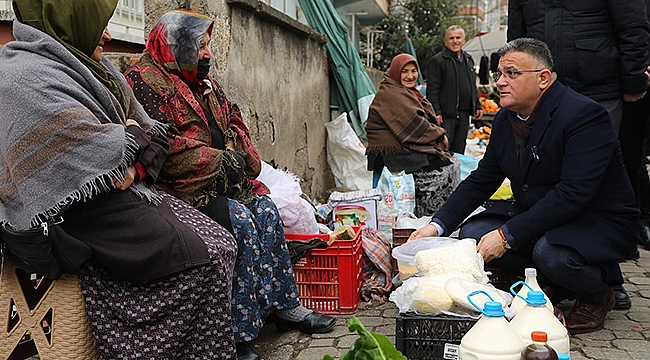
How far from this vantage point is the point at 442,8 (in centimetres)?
1706

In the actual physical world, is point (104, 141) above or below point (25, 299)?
above

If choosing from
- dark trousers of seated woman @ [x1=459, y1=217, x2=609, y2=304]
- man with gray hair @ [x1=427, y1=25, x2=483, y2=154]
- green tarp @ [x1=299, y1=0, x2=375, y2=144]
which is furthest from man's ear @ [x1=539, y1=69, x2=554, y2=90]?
green tarp @ [x1=299, y1=0, x2=375, y2=144]

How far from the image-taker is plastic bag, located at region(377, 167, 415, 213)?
18.3ft

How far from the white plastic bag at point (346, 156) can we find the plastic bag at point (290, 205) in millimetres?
3496

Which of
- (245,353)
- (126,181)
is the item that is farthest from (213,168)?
(245,353)

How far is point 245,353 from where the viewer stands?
3340mm

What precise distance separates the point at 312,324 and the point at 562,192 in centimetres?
147

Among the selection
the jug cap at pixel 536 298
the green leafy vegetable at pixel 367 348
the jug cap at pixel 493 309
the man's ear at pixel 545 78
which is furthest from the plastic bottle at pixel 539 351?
the man's ear at pixel 545 78

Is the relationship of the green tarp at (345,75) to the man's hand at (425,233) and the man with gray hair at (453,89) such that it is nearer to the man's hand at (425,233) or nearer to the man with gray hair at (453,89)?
the man with gray hair at (453,89)

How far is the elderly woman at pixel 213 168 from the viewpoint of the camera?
334 cm

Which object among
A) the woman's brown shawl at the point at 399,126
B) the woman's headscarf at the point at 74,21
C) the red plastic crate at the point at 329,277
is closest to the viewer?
the woman's headscarf at the point at 74,21

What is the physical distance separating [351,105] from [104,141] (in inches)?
226

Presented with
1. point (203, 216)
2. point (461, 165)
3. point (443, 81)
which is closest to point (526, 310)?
point (203, 216)

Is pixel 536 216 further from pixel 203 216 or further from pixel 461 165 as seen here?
pixel 461 165
